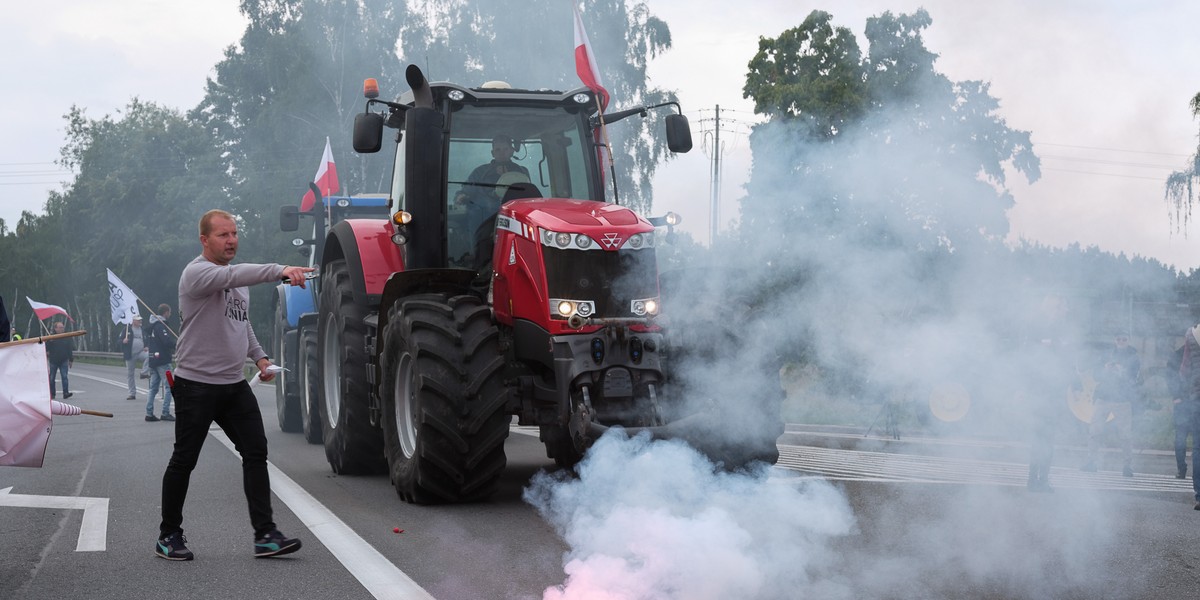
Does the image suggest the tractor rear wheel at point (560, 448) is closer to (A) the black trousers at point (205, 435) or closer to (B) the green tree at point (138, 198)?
(A) the black trousers at point (205, 435)

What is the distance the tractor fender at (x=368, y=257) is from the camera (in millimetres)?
9609

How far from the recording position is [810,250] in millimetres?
8047

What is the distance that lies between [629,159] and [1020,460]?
28.0m

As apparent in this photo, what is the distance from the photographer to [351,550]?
21.0 ft

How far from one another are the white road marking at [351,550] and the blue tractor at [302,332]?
3.49 metres

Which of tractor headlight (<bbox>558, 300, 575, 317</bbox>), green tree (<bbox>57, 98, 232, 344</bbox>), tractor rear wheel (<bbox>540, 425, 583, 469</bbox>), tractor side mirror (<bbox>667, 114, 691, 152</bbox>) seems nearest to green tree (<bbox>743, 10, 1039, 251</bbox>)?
tractor side mirror (<bbox>667, 114, 691, 152</bbox>)

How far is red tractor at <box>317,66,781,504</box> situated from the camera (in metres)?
7.41

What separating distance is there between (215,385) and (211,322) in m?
0.35

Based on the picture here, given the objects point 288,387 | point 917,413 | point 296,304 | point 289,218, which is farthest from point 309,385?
point 917,413

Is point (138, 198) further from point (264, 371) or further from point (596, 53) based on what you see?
point (264, 371)

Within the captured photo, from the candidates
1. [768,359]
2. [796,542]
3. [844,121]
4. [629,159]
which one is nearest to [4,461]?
[796,542]

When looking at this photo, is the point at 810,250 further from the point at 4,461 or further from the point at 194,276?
the point at 4,461

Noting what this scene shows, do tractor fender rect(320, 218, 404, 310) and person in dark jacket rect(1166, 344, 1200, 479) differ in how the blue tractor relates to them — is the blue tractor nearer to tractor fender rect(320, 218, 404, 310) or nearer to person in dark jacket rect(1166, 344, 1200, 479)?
tractor fender rect(320, 218, 404, 310)

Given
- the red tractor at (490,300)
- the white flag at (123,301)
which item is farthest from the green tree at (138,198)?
the red tractor at (490,300)
